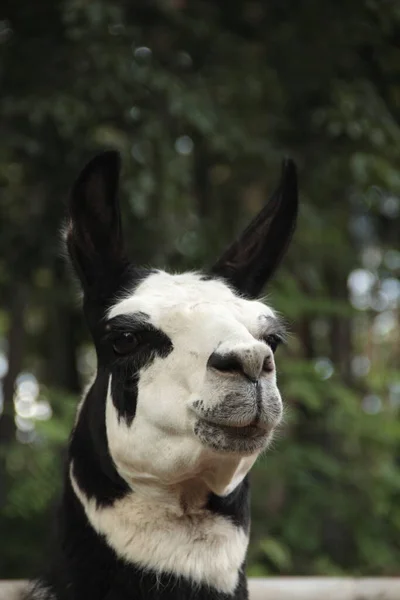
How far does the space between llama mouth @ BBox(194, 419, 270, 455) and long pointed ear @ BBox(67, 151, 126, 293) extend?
0.81 m

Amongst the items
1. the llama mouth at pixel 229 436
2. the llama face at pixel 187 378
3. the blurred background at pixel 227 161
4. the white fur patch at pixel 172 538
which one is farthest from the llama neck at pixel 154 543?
the blurred background at pixel 227 161

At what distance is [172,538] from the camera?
9.27ft

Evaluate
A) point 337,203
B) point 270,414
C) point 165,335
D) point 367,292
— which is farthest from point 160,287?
point 367,292

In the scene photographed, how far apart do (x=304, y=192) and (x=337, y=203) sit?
2.42 ft

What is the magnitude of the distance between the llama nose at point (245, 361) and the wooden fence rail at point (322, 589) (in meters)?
1.69

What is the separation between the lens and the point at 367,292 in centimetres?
1079

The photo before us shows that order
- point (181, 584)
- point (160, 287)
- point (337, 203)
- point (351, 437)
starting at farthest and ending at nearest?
1. point (337, 203)
2. point (351, 437)
3. point (160, 287)
4. point (181, 584)

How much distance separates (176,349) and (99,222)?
69cm

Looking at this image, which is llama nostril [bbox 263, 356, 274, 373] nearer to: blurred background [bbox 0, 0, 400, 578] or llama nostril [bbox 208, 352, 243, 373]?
llama nostril [bbox 208, 352, 243, 373]

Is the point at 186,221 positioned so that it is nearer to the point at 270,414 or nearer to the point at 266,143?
the point at 266,143

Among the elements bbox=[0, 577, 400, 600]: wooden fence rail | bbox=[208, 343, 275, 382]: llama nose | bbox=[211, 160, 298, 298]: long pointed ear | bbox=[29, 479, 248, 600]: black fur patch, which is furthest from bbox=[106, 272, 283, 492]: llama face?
bbox=[0, 577, 400, 600]: wooden fence rail

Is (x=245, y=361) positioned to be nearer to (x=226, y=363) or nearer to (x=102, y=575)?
(x=226, y=363)

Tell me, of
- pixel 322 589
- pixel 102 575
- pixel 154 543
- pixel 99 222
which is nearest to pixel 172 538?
pixel 154 543

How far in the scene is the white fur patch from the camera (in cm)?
281
